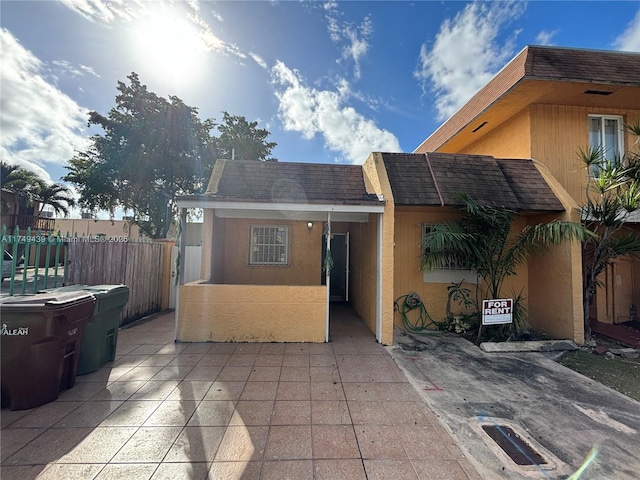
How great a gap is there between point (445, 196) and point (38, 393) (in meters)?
7.79

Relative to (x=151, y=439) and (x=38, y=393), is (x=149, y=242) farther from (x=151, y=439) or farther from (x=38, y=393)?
(x=151, y=439)

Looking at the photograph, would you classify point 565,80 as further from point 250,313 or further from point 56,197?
point 56,197

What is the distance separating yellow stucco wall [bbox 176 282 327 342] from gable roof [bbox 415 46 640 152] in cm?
753

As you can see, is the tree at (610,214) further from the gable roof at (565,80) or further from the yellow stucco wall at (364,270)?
the yellow stucco wall at (364,270)

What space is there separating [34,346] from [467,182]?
8458 mm

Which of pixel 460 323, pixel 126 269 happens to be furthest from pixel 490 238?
pixel 126 269

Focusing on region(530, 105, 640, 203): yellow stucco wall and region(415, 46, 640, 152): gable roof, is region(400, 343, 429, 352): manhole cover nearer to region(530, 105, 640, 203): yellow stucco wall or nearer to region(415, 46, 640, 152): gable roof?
region(530, 105, 640, 203): yellow stucco wall

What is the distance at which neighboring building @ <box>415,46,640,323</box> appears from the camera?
691 centimetres

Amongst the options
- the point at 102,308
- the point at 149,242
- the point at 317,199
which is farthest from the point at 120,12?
the point at 102,308

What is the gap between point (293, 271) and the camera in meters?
8.39

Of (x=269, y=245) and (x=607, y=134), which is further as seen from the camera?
(x=269, y=245)

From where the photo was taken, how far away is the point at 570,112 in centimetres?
782

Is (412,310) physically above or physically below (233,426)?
above

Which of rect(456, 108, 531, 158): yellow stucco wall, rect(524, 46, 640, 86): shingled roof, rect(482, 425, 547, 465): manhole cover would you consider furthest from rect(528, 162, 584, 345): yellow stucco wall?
rect(482, 425, 547, 465): manhole cover
